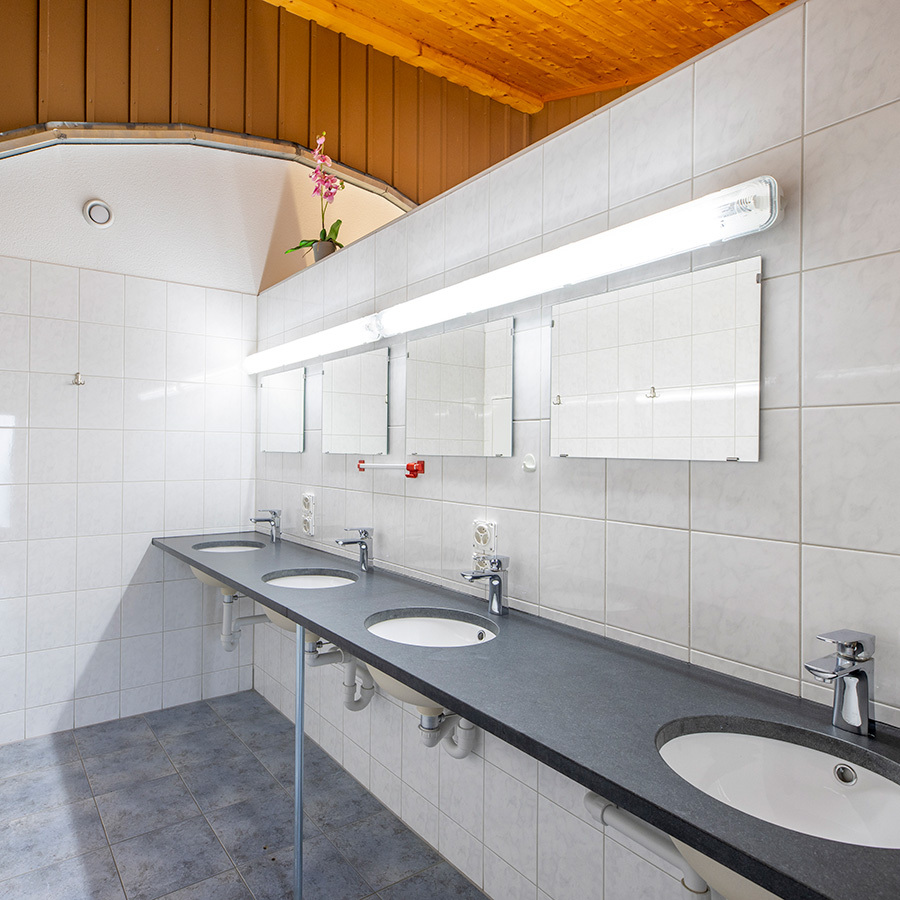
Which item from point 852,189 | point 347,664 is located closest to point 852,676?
point 852,189

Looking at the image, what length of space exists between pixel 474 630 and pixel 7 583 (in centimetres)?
228

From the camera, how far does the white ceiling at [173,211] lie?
8.63ft

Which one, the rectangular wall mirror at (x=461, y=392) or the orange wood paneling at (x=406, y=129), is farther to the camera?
the orange wood paneling at (x=406, y=129)

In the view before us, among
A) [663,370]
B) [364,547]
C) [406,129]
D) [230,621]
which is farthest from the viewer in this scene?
[406,129]

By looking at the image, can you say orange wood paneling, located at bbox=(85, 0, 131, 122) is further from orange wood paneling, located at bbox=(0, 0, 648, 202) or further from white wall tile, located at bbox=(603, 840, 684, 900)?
white wall tile, located at bbox=(603, 840, 684, 900)

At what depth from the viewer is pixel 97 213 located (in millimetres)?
2766

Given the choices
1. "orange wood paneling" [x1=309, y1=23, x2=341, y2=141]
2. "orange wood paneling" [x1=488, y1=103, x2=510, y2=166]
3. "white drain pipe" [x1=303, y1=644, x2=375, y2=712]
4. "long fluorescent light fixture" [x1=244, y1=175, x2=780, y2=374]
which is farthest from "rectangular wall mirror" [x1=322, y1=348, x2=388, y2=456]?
"orange wood paneling" [x1=488, y1=103, x2=510, y2=166]

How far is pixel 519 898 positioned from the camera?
5.54 ft

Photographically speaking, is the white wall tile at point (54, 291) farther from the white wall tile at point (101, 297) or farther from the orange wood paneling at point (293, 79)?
the orange wood paneling at point (293, 79)

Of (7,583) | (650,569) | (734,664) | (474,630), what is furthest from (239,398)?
(734,664)

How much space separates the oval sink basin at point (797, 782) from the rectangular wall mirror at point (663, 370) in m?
0.51

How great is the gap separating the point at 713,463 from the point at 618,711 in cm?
52

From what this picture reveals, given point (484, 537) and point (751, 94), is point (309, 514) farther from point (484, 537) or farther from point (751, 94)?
point (751, 94)

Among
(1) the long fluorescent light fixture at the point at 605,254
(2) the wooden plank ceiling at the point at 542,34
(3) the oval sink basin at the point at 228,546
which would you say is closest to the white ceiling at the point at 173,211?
(2) the wooden plank ceiling at the point at 542,34
